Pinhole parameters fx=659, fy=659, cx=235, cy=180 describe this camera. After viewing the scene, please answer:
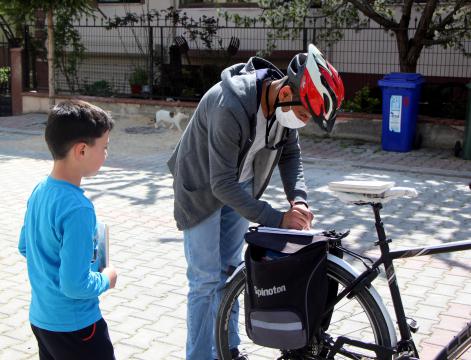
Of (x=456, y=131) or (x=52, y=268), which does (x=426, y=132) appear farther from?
(x=52, y=268)

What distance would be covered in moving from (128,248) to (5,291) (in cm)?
129

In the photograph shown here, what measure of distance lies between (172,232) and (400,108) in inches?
216

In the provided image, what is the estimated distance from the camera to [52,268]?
2.44m

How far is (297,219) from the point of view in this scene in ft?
9.98

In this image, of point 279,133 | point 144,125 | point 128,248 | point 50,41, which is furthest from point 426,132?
point 279,133

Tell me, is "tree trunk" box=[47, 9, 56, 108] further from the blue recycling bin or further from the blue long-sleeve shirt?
the blue long-sleeve shirt

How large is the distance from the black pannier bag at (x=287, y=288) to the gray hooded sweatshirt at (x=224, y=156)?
17 centimetres

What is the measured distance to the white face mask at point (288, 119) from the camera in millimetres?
2879

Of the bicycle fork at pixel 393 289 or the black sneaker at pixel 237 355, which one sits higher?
the bicycle fork at pixel 393 289

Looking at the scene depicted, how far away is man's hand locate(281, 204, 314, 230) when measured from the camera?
3018 millimetres

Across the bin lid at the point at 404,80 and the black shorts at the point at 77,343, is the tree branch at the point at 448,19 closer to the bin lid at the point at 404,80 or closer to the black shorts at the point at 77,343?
the bin lid at the point at 404,80

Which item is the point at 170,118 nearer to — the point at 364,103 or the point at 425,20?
the point at 364,103

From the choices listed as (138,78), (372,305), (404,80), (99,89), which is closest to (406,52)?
(404,80)

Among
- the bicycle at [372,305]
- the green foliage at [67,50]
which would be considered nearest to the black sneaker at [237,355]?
the bicycle at [372,305]
